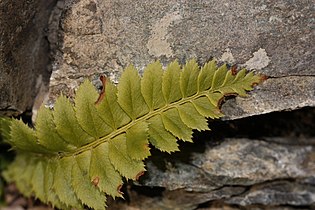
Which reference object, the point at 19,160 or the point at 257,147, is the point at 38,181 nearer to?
the point at 19,160

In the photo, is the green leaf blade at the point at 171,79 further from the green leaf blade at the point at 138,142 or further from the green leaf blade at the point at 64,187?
the green leaf blade at the point at 64,187

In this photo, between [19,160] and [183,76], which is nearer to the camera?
[183,76]

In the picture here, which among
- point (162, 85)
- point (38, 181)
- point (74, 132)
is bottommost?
point (38, 181)

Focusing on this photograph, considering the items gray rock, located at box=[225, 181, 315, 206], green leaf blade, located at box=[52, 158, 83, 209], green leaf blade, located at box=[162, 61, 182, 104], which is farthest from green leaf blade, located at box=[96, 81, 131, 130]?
gray rock, located at box=[225, 181, 315, 206]

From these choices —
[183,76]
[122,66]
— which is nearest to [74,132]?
[122,66]

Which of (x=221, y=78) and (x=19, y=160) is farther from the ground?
(x=221, y=78)

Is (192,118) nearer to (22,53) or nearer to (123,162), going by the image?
(123,162)

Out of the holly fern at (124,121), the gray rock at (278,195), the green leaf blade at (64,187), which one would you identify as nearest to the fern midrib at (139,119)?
the holly fern at (124,121)
